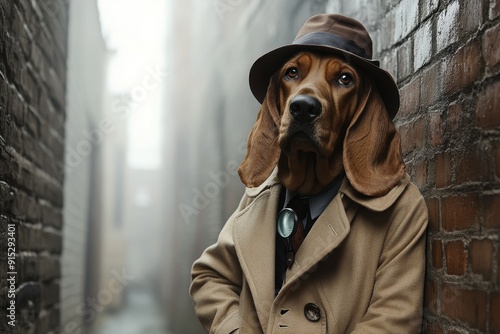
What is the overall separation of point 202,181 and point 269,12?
2922mm

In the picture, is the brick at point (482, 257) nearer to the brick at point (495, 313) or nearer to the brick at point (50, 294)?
the brick at point (495, 313)

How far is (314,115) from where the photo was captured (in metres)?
1.73

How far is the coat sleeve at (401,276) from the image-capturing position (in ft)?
5.56

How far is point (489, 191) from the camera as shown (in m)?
1.48

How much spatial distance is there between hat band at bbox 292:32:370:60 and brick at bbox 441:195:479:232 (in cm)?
55

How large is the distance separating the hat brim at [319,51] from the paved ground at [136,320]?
7260 mm

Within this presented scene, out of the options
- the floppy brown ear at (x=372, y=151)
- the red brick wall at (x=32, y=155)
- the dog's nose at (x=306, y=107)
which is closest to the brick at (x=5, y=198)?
the red brick wall at (x=32, y=155)

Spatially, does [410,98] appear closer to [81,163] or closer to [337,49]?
[337,49]

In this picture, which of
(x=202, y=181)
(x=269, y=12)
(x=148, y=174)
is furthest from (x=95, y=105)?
(x=148, y=174)

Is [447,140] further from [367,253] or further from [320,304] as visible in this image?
[320,304]

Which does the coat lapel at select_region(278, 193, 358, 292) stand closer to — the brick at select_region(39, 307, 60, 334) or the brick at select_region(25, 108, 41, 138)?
the brick at select_region(25, 108, 41, 138)

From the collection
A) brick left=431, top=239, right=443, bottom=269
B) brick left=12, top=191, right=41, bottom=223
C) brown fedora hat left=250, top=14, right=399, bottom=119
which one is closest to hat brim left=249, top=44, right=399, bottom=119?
brown fedora hat left=250, top=14, right=399, bottom=119

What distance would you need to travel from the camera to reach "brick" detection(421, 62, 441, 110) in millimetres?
1869

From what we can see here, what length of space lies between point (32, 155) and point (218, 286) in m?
1.08
